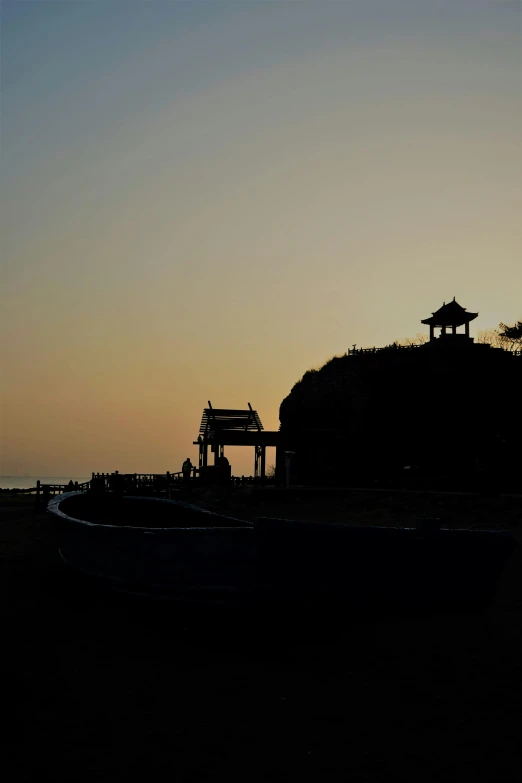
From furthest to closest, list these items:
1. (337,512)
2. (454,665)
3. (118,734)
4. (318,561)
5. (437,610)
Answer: (337,512), (437,610), (318,561), (454,665), (118,734)

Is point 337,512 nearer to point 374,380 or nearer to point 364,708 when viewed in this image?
point 364,708

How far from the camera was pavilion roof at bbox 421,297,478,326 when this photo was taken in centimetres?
4719

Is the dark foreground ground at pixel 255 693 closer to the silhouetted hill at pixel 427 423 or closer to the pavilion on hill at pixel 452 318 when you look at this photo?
the silhouetted hill at pixel 427 423

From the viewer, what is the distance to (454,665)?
625 cm

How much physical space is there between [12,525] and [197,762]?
1892cm

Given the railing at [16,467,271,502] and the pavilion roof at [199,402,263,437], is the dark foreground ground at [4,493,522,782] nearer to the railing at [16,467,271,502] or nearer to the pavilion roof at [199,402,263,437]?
the railing at [16,467,271,502]

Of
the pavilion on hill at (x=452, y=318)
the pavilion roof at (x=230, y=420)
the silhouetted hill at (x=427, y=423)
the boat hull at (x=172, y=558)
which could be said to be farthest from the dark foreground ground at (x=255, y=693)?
the pavilion on hill at (x=452, y=318)

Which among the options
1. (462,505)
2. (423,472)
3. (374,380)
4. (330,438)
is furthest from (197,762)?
(374,380)

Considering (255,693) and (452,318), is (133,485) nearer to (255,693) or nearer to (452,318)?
(452,318)

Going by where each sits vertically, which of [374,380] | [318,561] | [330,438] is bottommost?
[318,561]

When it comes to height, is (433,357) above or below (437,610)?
above

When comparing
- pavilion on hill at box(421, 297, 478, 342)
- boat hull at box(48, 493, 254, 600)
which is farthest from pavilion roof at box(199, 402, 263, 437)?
boat hull at box(48, 493, 254, 600)

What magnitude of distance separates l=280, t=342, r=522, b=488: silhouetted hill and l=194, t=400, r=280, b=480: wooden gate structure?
4.60 feet

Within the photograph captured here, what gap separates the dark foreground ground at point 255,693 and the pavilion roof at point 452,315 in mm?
39816
